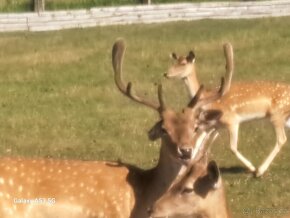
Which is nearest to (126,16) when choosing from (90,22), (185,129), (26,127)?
(90,22)

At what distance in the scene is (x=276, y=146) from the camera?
44.9ft

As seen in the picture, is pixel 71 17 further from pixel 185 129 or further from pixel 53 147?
pixel 185 129

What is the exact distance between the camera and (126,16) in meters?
25.1

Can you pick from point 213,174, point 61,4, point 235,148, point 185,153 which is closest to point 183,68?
point 235,148

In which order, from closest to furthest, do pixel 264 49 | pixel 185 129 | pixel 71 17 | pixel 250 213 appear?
pixel 185 129 < pixel 250 213 < pixel 264 49 < pixel 71 17

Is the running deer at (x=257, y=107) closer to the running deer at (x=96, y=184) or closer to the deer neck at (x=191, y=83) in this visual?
the deer neck at (x=191, y=83)

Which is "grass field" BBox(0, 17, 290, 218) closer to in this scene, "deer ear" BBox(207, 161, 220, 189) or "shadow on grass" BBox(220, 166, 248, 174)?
"shadow on grass" BBox(220, 166, 248, 174)

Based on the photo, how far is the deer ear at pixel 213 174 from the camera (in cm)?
701

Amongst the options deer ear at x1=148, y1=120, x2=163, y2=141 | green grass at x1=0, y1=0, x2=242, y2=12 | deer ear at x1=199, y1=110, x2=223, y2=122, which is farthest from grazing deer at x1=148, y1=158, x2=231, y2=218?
green grass at x1=0, y1=0, x2=242, y2=12

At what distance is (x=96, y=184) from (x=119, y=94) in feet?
31.8

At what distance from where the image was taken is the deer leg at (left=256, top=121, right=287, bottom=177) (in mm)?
13141

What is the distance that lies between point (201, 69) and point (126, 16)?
5207 millimetres

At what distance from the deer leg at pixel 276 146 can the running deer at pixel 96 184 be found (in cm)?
482

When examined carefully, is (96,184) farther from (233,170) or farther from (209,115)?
(233,170)
